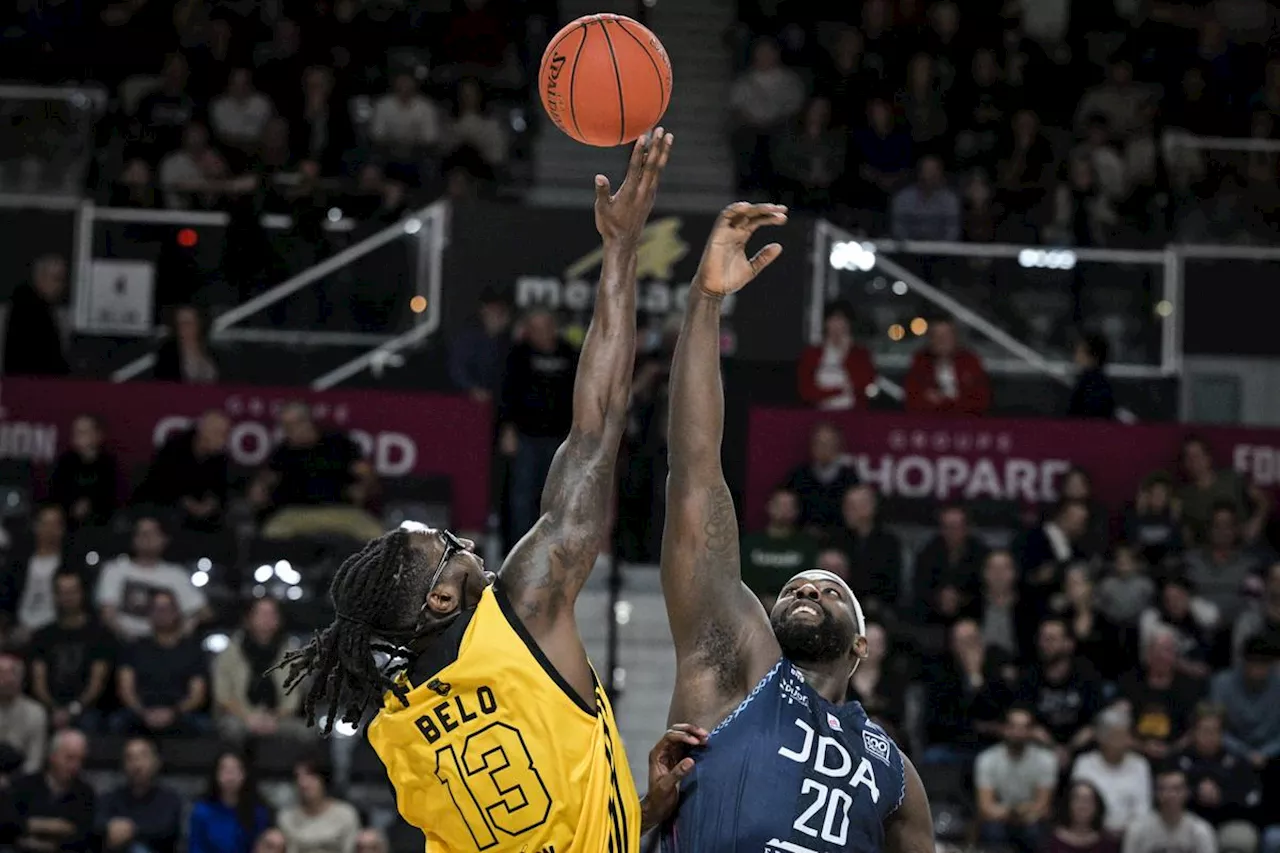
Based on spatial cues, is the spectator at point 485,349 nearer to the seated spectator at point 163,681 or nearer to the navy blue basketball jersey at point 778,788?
the seated spectator at point 163,681

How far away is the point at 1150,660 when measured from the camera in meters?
12.1

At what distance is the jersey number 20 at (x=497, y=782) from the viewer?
4258 millimetres

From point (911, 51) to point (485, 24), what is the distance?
380cm

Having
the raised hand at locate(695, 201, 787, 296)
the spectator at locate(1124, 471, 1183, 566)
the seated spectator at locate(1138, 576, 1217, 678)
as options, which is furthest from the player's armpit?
the spectator at locate(1124, 471, 1183, 566)

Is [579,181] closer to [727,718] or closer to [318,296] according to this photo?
[318,296]

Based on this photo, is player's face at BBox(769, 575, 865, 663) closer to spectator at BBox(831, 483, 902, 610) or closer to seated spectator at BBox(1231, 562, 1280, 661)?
spectator at BBox(831, 483, 902, 610)

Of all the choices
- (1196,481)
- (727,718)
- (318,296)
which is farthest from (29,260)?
(727,718)

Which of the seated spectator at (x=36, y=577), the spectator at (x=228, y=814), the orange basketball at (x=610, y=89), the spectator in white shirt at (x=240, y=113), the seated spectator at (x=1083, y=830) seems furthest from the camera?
the spectator in white shirt at (x=240, y=113)

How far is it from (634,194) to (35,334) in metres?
10.4

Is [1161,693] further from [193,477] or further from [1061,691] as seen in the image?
[193,477]

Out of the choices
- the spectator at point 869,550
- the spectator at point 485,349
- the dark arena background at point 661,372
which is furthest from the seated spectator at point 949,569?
the spectator at point 485,349

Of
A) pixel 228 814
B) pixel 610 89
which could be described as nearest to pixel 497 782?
pixel 610 89

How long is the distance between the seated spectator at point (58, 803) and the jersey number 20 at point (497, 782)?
7.14 metres

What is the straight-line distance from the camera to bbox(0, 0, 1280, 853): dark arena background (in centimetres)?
1152
